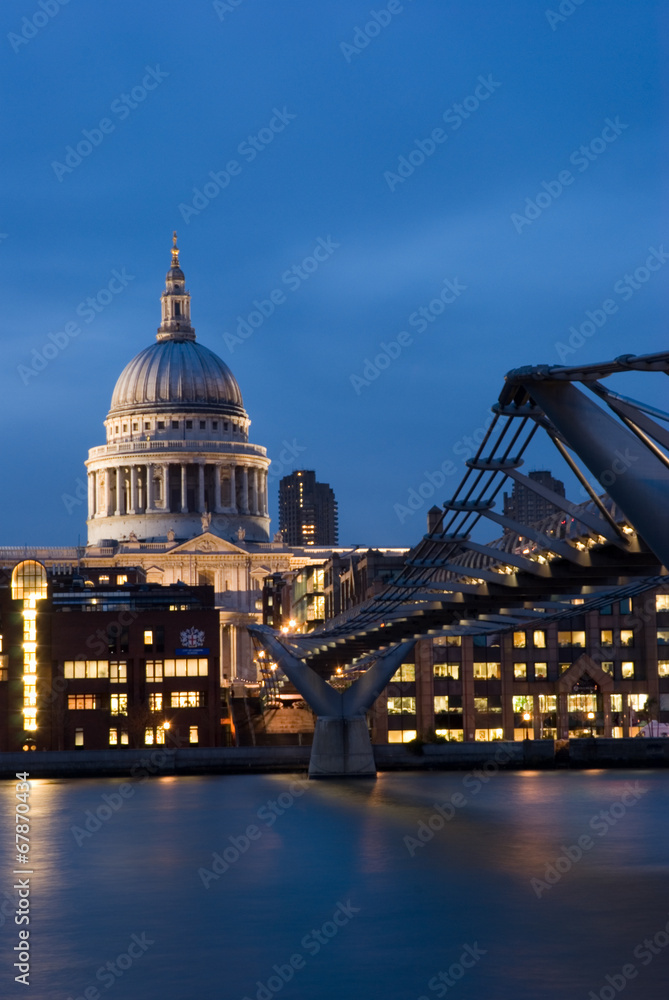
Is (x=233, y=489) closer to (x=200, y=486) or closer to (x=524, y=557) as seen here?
(x=200, y=486)

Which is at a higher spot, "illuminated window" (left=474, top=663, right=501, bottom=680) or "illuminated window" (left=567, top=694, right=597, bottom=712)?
"illuminated window" (left=474, top=663, right=501, bottom=680)

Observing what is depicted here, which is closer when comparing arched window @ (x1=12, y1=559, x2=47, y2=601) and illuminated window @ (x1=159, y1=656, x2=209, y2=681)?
illuminated window @ (x1=159, y1=656, x2=209, y2=681)

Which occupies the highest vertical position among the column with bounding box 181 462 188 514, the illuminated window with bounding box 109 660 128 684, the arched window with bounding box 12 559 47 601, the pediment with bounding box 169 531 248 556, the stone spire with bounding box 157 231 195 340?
the stone spire with bounding box 157 231 195 340

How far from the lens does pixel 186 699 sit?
9512 centimetres

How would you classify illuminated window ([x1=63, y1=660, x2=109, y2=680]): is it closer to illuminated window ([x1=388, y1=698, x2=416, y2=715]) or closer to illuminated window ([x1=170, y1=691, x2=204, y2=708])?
illuminated window ([x1=170, y1=691, x2=204, y2=708])

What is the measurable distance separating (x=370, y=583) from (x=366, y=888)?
190 feet

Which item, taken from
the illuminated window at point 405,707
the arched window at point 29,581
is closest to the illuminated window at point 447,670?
the illuminated window at point 405,707

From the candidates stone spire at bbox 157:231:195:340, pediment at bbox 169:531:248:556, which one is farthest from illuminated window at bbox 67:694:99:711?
stone spire at bbox 157:231:195:340

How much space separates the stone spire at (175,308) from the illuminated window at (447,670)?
9942 cm

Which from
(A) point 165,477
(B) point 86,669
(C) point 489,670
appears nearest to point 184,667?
(B) point 86,669

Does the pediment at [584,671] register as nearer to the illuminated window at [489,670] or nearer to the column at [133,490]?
the illuminated window at [489,670]

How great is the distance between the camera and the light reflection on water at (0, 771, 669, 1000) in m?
33.1

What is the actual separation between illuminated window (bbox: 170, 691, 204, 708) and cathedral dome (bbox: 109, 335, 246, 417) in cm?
8400

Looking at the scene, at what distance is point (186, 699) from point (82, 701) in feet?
16.9
